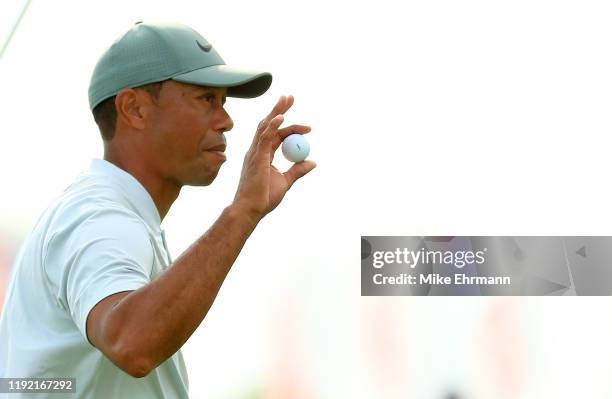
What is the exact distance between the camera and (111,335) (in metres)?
0.92

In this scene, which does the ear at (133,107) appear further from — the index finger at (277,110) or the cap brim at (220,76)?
the index finger at (277,110)

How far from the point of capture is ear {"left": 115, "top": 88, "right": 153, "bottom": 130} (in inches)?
49.4

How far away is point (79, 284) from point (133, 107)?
366mm

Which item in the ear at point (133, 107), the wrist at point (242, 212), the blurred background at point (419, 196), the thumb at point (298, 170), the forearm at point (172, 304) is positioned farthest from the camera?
the blurred background at point (419, 196)

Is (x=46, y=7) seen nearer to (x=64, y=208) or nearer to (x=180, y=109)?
(x=180, y=109)

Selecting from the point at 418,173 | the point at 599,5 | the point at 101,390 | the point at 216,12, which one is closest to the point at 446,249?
the point at 418,173

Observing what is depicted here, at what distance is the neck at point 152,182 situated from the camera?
4.14 ft

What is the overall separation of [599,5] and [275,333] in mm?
1201

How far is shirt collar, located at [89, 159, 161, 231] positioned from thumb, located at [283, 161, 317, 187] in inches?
7.9

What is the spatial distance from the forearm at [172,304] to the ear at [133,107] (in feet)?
1.03

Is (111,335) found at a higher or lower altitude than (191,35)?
lower

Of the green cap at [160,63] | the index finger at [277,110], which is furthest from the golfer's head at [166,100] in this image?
the index finger at [277,110]

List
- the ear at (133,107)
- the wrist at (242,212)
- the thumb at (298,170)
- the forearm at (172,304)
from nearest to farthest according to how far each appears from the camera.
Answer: the forearm at (172,304), the wrist at (242,212), the thumb at (298,170), the ear at (133,107)

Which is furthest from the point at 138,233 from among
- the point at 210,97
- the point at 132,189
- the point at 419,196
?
the point at 419,196
